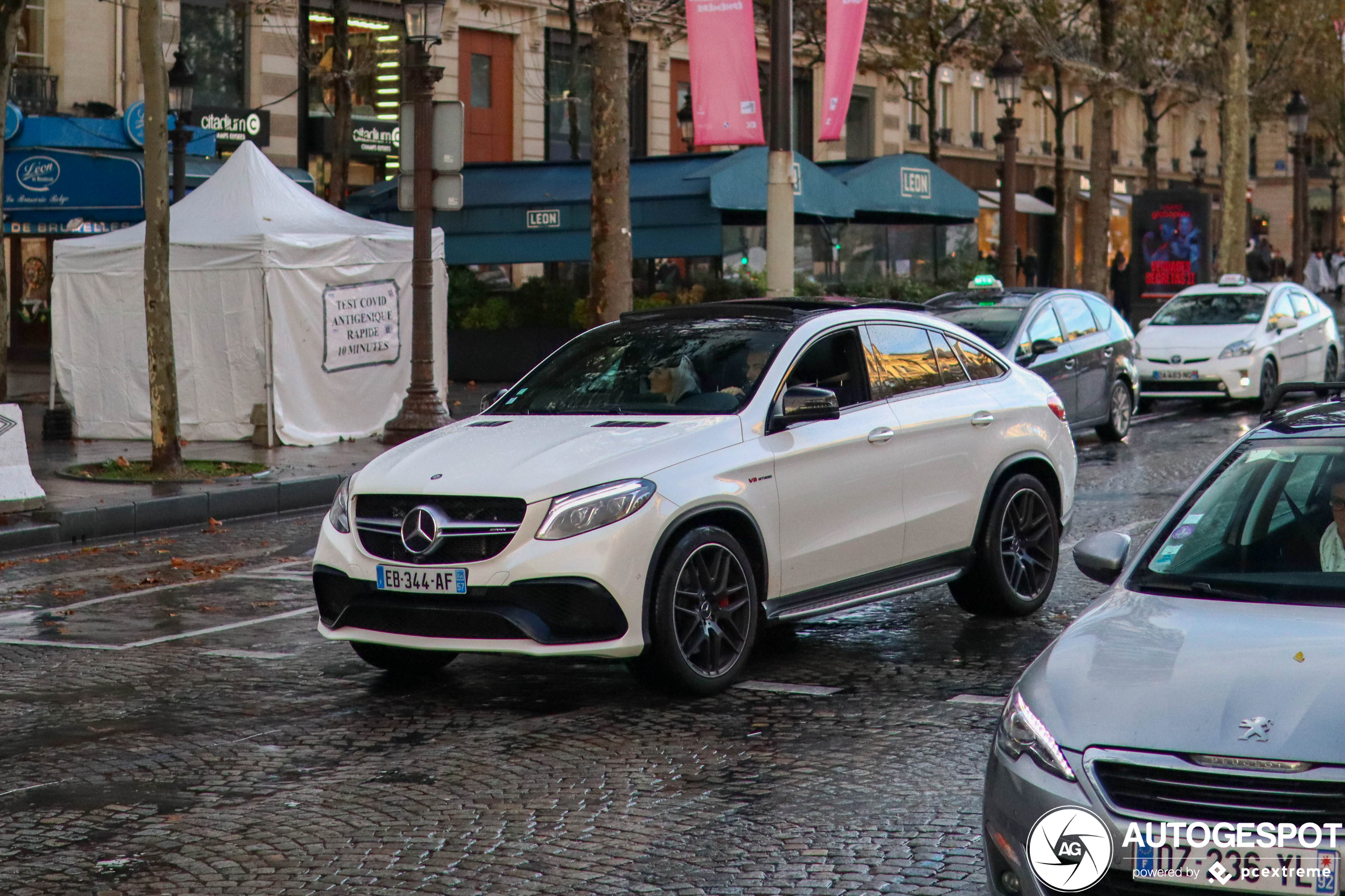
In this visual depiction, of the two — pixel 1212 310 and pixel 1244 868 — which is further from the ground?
pixel 1212 310

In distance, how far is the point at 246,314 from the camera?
57.6 ft

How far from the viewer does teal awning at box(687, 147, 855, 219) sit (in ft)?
79.6

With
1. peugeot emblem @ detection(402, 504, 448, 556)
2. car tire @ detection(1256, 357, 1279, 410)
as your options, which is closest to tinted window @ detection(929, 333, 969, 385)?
peugeot emblem @ detection(402, 504, 448, 556)

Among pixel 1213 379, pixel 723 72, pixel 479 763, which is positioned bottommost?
pixel 479 763

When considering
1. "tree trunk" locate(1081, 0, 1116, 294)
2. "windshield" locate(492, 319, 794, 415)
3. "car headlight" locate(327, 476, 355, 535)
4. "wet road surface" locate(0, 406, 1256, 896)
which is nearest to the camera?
"wet road surface" locate(0, 406, 1256, 896)

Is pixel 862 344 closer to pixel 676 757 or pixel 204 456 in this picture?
pixel 676 757

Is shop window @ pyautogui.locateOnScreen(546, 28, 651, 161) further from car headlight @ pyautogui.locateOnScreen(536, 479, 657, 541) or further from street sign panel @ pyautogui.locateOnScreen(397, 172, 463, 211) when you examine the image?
car headlight @ pyautogui.locateOnScreen(536, 479, 657, 541)

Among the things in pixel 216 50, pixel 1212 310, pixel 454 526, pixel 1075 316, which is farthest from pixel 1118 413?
pixel 216 50

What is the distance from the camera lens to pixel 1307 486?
15.9 feet

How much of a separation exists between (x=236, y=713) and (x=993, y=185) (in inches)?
2012

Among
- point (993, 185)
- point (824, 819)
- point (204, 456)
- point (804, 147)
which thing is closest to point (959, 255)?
point (804, 147)

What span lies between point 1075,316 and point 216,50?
1881 cm

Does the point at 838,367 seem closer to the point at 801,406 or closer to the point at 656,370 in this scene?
the point at 801,406

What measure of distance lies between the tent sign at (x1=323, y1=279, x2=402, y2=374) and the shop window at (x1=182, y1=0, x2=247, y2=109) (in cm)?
1283
